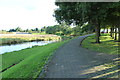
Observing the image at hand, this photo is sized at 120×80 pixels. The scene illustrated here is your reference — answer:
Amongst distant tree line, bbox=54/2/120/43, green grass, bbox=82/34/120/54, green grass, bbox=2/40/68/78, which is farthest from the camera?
distant tree line, bbox=54/2/120/43

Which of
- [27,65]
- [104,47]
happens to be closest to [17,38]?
[27,65]

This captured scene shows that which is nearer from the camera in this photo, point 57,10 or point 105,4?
point 105,4

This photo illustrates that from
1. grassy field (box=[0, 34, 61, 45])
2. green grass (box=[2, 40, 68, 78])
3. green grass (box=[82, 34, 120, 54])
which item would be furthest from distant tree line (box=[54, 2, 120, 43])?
grassy field (box=[0, 34, 61, 45])

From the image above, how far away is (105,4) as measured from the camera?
10.6 m

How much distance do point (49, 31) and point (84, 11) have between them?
7018 cm

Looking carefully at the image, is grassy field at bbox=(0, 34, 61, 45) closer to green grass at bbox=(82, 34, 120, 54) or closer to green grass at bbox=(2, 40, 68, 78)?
green grass at bbox=(2, 40, 68, 78)

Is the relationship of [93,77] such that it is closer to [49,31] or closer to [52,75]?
[52,75]

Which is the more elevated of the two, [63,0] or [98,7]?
[63,0]

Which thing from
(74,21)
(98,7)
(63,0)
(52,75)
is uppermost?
(63,0)

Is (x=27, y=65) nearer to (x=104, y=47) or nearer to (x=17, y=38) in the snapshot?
(x=104, y=47)

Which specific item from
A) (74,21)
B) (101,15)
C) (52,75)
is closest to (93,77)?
→ (52,75)

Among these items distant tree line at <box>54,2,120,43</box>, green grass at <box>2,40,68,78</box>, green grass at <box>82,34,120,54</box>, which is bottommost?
green grass at <box>2,40,68,78</box>

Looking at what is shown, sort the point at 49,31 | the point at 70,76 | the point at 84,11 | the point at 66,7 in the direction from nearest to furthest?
1. the point at 70,76
2. the point at 84,11
3. the point at 66,7
4. the point at 49,31

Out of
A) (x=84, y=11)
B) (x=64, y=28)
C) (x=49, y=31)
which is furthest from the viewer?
(x=49, y=31)
